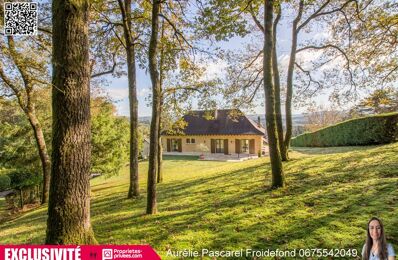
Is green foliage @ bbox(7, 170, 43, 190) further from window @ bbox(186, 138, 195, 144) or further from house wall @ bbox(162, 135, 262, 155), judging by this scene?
window @ bbox(186, 138, 195, 144)

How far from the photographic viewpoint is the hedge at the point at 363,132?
47.6 ft

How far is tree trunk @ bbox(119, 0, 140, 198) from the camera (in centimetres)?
967

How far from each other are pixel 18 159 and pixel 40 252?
1774 centimetres

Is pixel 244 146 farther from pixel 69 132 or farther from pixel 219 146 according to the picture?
pixel 69 132

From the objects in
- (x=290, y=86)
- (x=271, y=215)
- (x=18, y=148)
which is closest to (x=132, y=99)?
(x=271, y=215)

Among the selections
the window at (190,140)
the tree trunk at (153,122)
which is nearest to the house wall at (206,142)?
the window at (190,140)

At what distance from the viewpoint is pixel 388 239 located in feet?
12.3

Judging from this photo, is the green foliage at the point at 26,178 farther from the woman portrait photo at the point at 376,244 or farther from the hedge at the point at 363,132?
the hedge at the point at 363,132

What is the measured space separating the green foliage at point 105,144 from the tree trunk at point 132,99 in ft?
26.4

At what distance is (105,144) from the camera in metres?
18.6

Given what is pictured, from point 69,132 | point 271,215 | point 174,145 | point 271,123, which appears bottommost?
Result: point 271,215

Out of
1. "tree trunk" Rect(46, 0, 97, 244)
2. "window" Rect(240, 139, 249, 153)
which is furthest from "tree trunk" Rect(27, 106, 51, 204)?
"window" Rect(240, 139, 249, 153)

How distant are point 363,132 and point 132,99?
1571 cm

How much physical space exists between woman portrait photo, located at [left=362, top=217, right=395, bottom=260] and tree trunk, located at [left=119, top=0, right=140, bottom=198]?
8007mm
